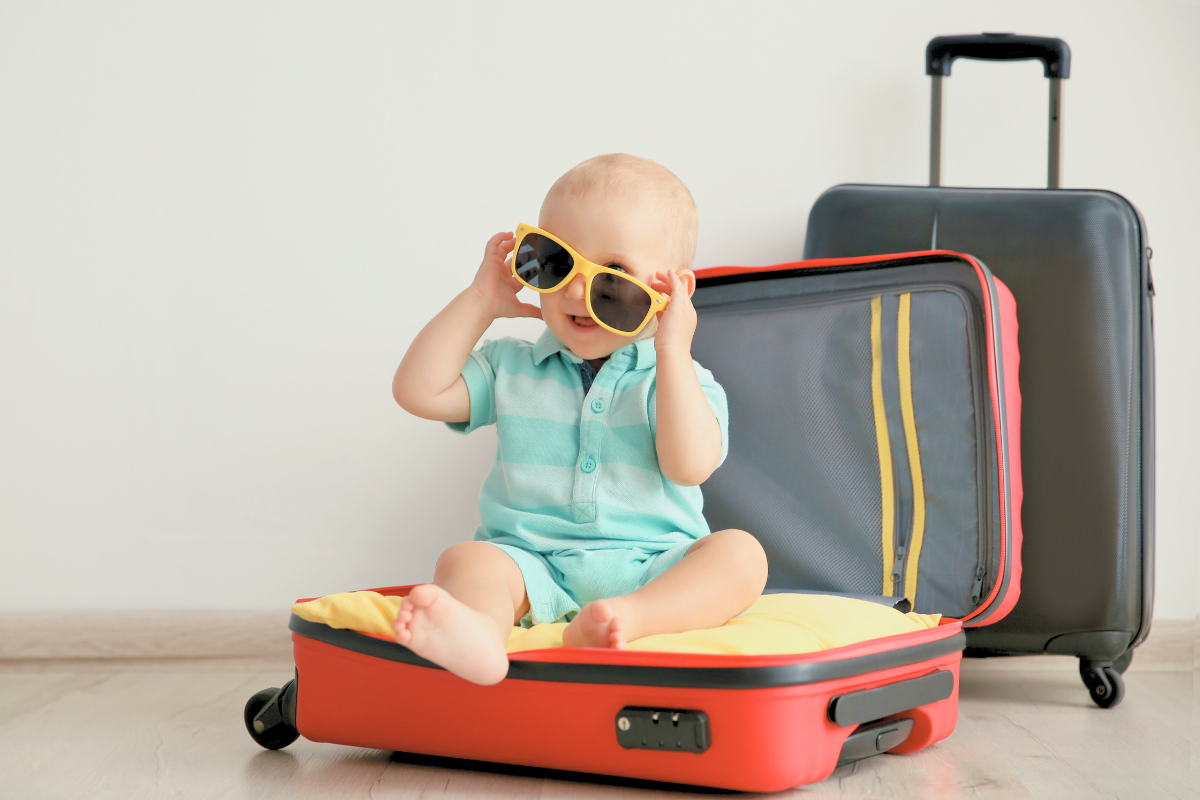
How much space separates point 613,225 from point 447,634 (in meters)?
0.42

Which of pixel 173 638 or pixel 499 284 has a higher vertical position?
pixel 499 284

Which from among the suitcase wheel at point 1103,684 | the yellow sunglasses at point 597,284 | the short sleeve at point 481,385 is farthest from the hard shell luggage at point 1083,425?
the short sleeve at point 481,385

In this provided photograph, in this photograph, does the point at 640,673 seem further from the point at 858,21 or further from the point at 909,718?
the point at 858,21

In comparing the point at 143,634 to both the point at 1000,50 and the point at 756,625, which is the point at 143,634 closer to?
the point at 756,625

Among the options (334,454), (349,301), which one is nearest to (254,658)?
(334,454)

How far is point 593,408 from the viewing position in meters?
0.93

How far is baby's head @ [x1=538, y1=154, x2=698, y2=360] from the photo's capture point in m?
0.88

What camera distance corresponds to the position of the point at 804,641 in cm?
74

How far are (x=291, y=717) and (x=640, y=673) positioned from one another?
14.1 inches

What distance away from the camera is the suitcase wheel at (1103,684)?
110 cm

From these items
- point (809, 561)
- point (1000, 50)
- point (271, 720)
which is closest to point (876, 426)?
point (809, 561)

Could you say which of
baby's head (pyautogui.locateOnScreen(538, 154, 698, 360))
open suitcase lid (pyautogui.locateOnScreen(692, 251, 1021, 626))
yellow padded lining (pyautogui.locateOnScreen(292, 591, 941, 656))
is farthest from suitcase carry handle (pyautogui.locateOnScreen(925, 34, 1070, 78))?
yellow padded lining (pyautogui.locateOnScreen(292, 591, 941, 656))

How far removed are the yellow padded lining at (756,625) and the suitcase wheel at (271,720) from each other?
0.32 ft

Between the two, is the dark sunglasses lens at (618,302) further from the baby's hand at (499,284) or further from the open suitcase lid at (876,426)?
the open suitcase lid at (876,426)
